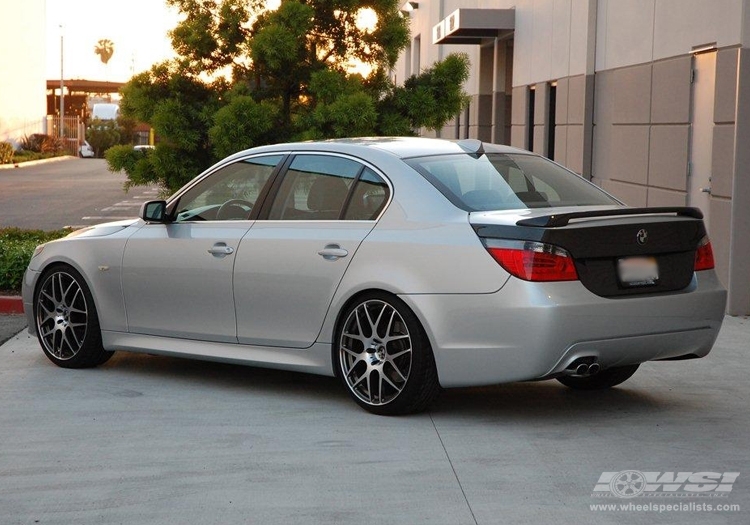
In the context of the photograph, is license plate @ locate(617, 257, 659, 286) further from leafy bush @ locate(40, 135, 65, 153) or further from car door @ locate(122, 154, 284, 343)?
leafy bush @ locate(40, 135, 65, 153)

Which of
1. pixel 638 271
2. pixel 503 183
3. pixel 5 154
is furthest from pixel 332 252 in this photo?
pixel 5 154

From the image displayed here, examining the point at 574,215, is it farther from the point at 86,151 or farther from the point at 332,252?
the point at 86,151

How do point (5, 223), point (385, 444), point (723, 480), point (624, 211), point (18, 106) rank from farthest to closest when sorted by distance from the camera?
point (18, 106), point (5, 223), point (624, 211), point (385, 444), point (723, 480)

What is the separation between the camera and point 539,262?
21.5 ft

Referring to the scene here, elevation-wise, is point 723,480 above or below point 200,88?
below

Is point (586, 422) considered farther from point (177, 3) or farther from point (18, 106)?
point (18, 106)

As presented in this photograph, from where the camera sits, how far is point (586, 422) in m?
6.99

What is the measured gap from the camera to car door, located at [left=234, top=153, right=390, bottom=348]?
734 centimetres

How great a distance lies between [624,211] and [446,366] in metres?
1.26

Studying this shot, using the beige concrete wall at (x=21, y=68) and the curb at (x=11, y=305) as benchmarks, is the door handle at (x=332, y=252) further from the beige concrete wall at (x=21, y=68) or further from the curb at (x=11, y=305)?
the beige concrete wall at (x=21, y=68)

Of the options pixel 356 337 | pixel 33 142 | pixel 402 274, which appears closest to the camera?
pixel 402 274

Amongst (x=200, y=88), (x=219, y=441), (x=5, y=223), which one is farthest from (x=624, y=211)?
(x=5, y=223)

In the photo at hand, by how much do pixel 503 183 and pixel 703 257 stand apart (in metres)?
1.19

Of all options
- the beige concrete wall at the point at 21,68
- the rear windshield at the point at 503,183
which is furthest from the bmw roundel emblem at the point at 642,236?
the beige concrete wall at the point at 21,68
